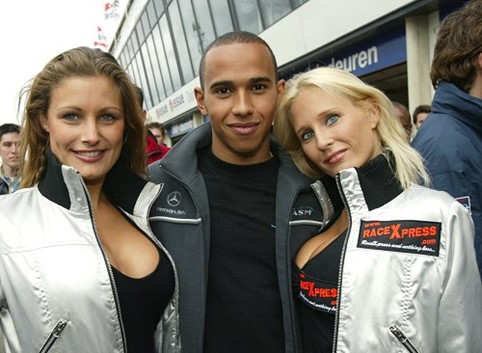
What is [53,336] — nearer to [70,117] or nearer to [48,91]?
[70,117]

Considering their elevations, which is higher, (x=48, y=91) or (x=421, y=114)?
(x=48, y=91)

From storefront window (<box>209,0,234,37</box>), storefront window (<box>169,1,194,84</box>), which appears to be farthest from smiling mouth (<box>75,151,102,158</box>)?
storefront window (<box>169,1,194,84</box>)

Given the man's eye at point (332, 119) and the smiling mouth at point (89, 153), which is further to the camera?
the man's eye at point (332, 119)

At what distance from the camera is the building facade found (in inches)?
243

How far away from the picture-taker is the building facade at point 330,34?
6176 millimetres

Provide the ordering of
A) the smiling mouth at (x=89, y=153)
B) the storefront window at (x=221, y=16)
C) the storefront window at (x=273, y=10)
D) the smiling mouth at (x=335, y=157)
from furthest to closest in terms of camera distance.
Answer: the storefront window at (x=221, y=16)
the storefront window at (x=273, y=10)
the smiling mouth at (x=335, y=157)
the smiling mouth at (x=89, y=153)

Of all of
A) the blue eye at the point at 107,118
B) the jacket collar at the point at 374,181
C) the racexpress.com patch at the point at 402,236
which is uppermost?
the blue eye at the point at 107,118

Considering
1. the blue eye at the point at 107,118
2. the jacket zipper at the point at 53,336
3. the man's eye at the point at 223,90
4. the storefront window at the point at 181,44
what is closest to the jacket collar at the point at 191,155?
the man's eye at the point at 223,90

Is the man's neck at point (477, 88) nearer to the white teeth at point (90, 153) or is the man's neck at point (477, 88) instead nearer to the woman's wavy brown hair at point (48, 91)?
the woman's wavy brown hair at point (48, 91)

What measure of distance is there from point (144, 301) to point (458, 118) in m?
1.69

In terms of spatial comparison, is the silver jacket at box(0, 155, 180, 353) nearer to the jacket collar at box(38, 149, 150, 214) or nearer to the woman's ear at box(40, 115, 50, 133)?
the jacket collar at box(38, 149, 150, 214)

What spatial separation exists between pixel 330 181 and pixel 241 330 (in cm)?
83

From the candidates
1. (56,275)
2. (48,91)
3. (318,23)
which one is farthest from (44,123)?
(318,23)

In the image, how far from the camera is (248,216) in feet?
7.15
